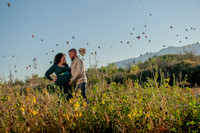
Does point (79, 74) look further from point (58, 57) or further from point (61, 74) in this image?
point (58, 57)

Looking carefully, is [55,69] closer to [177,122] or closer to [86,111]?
[86,111]

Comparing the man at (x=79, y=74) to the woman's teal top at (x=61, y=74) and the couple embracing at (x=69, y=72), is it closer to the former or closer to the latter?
the couple embracing at (x=69, y=72)

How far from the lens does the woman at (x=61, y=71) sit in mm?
4891

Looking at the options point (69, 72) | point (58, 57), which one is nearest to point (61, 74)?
point (69, 72)

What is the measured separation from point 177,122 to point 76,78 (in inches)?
115

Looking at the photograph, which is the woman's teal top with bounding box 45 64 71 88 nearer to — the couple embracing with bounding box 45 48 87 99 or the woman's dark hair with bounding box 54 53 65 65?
the couple embracing with bounding box 45 48 87 99

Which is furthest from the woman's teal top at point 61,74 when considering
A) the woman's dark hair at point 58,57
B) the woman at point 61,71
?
the woman's dark hair at point 58,57

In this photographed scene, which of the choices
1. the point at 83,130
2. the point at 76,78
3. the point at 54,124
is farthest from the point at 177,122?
the point at 76,78

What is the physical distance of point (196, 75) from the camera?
9500mm

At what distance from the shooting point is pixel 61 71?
198 inches

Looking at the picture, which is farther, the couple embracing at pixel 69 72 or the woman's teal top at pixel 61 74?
the woman's teal top at pixel 61 74

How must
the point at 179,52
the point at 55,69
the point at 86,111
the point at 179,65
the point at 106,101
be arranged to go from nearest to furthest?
the point at 86,111, the point at 106,101, the point at 55,69, the point at 179,65, the point at 179,52

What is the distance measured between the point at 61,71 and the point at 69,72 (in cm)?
24

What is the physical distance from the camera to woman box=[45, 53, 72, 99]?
4891 millimetres
